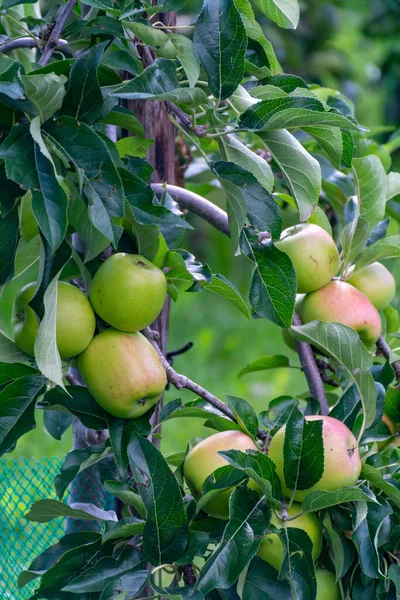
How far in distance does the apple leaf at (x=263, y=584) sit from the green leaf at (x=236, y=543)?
0.16 feet

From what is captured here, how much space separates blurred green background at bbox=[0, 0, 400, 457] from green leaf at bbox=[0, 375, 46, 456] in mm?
1680

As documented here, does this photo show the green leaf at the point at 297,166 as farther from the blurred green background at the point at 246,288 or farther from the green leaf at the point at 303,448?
the blurred green background at the point at 246,288

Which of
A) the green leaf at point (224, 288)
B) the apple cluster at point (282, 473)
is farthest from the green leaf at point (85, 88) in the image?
the apple cluster at point (282, 473)

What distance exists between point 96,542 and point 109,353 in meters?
0.19

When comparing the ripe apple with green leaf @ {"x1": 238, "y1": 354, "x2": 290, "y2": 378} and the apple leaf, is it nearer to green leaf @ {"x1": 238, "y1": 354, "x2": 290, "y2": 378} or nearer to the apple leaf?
the apple leaf

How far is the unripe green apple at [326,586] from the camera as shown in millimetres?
793

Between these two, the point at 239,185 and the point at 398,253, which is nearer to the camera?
the point at 239,185

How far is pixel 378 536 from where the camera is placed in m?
0.77

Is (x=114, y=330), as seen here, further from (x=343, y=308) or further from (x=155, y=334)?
(x=343, y=308)

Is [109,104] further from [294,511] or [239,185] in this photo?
[294,511]

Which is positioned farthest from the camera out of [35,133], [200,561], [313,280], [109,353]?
[200,561]

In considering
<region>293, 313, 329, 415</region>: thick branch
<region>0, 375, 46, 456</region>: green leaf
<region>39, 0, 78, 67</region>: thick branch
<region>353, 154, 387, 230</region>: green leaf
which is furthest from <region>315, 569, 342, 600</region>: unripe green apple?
<region>39, 0, 78, 67</region>: thick branch

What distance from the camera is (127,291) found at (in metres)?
0.73

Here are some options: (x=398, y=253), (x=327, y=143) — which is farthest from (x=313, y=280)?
(x=327, y=143)
